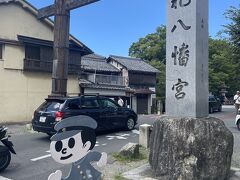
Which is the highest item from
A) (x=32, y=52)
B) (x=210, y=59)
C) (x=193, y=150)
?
(x=210, y=59)

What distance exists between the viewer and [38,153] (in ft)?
29.5

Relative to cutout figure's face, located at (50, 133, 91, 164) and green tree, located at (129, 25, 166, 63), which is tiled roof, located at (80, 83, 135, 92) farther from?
cutout figure's face, located at (50, 133, 91, 164)

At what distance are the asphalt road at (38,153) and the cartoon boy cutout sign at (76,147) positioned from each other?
7.45ft

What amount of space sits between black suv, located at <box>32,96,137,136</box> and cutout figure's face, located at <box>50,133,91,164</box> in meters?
6.21

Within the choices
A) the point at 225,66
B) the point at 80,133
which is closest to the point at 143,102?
the point at 225,66

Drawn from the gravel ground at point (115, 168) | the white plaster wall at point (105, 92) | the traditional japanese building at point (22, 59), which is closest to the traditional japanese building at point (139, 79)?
the white plaster wall at point (105, 92)

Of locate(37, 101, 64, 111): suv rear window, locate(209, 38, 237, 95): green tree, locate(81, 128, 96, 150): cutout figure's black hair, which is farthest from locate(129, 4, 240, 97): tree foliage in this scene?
locate(81, 128, 96, 150): cutout figure's black hair

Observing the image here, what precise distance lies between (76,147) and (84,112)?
708 centimetres

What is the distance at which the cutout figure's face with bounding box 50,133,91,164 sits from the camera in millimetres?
4191

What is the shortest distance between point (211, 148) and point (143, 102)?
2663cm

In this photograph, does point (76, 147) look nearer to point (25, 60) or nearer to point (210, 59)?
point (25, 60)

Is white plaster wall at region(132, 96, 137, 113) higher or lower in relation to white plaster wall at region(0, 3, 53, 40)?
lower

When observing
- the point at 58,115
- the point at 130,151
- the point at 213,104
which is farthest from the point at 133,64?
the point at 130,151

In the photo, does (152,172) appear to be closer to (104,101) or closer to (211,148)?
(211,148)
